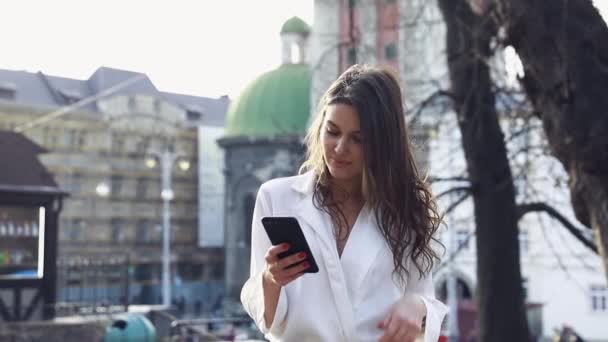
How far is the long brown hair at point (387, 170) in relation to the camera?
92.4 inches

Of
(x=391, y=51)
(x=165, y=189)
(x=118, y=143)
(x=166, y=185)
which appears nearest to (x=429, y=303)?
(x=391, y=51)

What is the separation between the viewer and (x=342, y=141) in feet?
7.69

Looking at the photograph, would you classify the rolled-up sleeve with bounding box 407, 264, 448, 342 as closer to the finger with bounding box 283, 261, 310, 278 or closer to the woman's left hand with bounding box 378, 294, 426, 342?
the woman's left hand with bounding box 378, 294, 426, 342

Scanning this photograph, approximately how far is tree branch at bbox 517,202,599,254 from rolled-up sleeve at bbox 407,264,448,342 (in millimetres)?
6019

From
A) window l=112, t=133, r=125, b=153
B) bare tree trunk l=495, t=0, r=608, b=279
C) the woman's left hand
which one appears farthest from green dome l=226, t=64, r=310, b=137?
the woman's left hand

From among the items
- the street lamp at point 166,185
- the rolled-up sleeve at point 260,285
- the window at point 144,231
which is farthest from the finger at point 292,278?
the window at point 144,231

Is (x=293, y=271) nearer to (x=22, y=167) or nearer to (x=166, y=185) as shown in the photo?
(x=22, y=167)

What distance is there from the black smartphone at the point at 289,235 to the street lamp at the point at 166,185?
35.6m

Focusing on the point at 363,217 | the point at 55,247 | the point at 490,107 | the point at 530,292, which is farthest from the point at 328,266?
the point at 530,292

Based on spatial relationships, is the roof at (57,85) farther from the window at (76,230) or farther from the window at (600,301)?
the window at (600,301)

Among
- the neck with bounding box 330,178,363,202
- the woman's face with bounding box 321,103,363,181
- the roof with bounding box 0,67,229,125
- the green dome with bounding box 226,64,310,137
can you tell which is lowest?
the neck with bounding box 330,178,363,202

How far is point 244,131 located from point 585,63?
36.5 m

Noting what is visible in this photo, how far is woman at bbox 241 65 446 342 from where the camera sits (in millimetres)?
2314

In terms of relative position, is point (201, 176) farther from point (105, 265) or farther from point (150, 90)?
point (105, 265)
